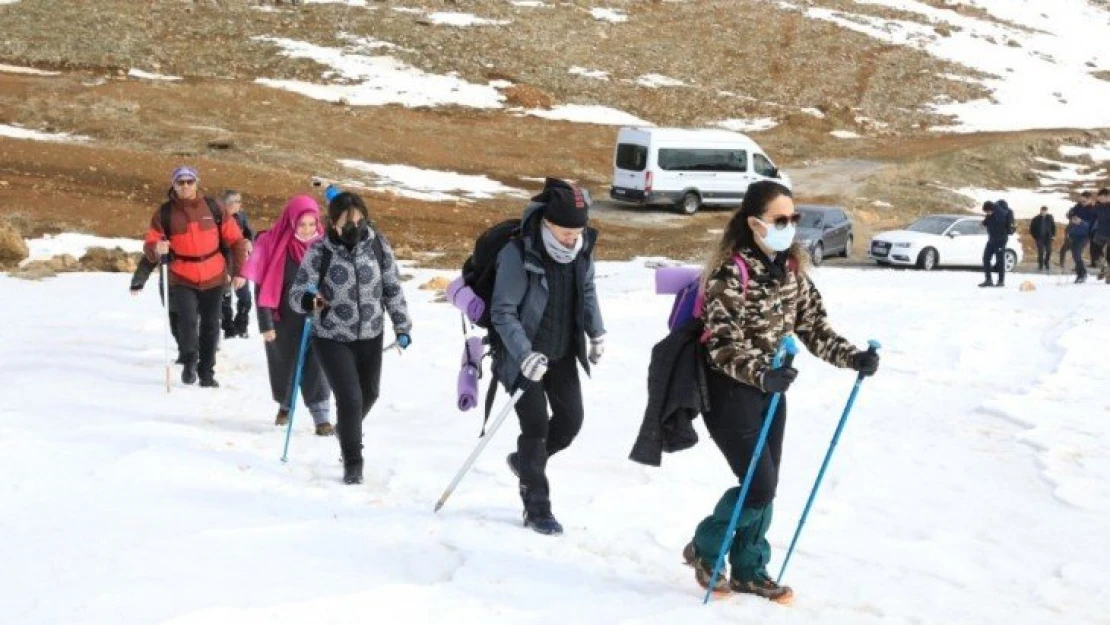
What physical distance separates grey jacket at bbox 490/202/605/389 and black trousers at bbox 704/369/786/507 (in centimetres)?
93

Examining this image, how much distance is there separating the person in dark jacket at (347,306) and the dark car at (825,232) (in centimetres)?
2025

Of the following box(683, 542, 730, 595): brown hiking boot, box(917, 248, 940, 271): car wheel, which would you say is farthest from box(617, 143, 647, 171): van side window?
box(683, 542, 730, 595): brown hiking boot

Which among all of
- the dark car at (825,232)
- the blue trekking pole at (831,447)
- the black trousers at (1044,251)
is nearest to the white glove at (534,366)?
the blue trekking pole at (831,447)

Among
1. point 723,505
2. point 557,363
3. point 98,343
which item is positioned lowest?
point 98,343

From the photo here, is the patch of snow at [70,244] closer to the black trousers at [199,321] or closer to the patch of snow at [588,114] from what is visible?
the black trousers at [199,321]

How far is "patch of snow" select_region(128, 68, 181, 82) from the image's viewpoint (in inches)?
1774

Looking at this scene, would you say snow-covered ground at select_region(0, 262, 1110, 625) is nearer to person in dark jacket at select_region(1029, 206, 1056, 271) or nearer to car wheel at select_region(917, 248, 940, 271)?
car wheel at select_region(917, 248, 940, 271)

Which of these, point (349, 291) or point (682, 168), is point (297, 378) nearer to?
point (349, 291)

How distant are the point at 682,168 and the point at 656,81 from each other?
69.6 ft

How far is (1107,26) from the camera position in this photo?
75.2m

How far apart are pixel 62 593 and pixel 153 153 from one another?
29.2m

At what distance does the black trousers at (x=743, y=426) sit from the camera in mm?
5102

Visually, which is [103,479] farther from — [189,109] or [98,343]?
[189,109]

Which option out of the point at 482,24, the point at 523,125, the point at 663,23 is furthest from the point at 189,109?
the point at 663,23
